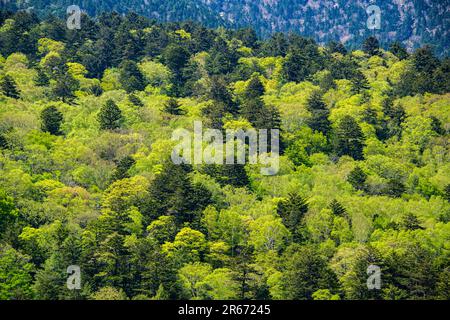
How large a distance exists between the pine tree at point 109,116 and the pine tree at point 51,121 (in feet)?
13.6

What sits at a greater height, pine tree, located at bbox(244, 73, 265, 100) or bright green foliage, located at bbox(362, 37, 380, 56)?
bright green foliage, located at bbox(362, 37, 380, 56)

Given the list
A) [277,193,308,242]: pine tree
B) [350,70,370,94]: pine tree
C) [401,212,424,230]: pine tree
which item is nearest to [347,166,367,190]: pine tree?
[277,193,308,242]: pine tree

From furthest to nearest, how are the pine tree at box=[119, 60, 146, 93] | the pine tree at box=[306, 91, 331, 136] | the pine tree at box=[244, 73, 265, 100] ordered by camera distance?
1. the pine tree at box=[119, 60, 146, 93]
2. the pine tree at box=[244, 73, 265, 100]
3. the pine tree at box=[306, 91, 331, 136]

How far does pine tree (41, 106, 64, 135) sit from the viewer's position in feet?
252

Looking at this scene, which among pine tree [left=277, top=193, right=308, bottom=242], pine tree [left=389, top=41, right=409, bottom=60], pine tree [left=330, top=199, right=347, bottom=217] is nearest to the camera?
pine tree [left=277, top=193, right=308, bottom=242]

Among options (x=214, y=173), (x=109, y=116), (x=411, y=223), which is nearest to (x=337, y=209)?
(x=411, y=223)

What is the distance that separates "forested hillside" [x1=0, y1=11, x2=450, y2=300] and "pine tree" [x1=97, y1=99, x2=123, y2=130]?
0.15 metres

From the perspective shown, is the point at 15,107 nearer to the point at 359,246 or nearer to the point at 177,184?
the point at 177,184

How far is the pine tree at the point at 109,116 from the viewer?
79.8m

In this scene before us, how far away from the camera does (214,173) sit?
68.9m

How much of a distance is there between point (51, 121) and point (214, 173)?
18979 millimetres

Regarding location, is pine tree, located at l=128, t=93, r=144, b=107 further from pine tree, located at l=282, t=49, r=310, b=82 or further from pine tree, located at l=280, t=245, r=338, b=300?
pine tree, located at l=280, t=245, r=338, b=300

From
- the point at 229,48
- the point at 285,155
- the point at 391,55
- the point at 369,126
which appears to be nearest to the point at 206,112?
the point at 285,155

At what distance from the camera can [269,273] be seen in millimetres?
53625
